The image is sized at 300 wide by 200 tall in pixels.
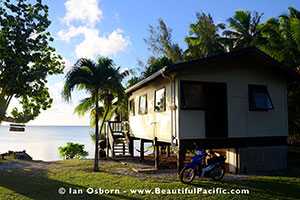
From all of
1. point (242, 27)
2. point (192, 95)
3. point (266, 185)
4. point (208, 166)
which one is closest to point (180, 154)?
point (208, 166)

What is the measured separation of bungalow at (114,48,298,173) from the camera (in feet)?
46.7

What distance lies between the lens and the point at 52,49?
16.3 metres

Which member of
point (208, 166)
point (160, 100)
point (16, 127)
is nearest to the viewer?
point (208, 166)

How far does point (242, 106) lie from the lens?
15391 mm

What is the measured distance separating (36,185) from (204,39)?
78.0 feet

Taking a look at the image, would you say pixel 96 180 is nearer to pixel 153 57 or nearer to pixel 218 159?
pixel 218 159

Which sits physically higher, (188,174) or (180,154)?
(180,154)

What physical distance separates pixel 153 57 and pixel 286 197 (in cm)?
3154

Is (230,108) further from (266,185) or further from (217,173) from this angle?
(266,185)

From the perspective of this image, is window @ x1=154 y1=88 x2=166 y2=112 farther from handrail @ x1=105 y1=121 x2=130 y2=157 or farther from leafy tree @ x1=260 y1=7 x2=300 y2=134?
leafy tree @ x1=260 y1=7 x2=300 y2=134

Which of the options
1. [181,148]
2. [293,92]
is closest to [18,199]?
[181,148]

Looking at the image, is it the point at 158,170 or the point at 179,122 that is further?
the point at 158,170

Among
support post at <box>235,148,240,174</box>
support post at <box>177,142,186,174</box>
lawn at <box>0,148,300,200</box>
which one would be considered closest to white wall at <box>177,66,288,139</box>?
support post at <box>177,142,186,174</box>

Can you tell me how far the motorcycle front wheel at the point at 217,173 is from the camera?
1314cm
